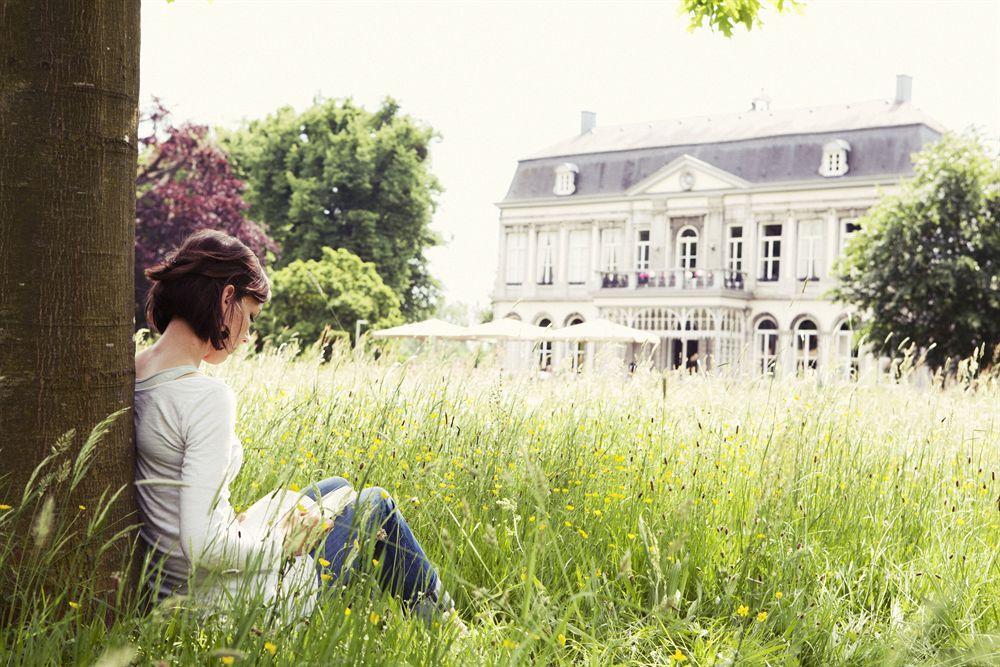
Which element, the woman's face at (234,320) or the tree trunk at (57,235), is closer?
the tree trunk at (57,235)

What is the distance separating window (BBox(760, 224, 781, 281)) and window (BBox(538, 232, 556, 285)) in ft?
29.5

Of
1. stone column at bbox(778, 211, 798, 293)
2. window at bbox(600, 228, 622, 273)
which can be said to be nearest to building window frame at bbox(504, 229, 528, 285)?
window at bbox(600, 228, 622, 273)

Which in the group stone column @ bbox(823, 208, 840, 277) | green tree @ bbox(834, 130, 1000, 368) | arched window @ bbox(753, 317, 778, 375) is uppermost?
stone column @ bbox(823, 208, 840, 277)

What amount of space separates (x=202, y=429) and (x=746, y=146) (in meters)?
39.5

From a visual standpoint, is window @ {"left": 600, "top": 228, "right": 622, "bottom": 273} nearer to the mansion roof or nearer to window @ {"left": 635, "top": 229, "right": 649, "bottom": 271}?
window @ {"left": 635, "top": 229, "right": 649, "bottom": 271}

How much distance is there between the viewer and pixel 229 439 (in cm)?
238

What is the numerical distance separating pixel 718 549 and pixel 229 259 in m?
1.82

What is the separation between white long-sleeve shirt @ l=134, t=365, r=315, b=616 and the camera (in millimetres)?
2273

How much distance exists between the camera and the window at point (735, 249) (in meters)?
40.2

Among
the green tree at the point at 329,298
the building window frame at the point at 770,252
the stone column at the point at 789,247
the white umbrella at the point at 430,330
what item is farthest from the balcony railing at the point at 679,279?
the white umbrella at the point at 430,330

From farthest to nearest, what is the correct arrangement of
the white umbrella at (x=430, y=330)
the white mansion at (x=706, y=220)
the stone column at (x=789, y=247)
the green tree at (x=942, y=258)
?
the stone column at (x=789, y=247), the white mansion at (x=706, y=220), the white umbrella at (x=430, y=330), the green tree at (x=942, y=258)

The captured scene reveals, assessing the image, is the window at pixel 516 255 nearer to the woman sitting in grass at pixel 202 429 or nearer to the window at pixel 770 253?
the window at pixel 770 253

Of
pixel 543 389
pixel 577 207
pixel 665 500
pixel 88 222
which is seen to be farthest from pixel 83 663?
pixel 577 207

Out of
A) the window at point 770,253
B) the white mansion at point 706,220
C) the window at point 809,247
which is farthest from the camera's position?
the window at point 770,253
